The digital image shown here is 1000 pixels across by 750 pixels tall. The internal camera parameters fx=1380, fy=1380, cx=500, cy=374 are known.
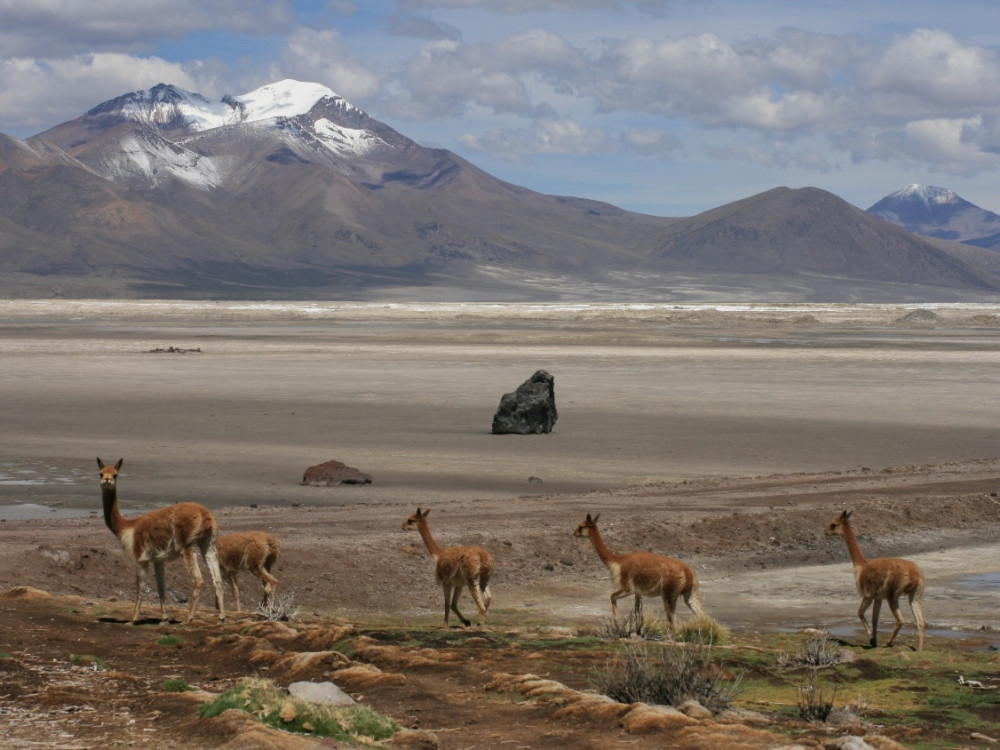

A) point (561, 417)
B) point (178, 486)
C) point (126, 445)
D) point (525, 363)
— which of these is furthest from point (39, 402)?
point (525, 363)

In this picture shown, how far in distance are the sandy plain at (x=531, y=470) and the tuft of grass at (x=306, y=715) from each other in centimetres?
276

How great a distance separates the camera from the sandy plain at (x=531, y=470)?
538 inches

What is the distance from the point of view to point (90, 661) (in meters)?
9.18

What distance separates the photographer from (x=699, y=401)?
111 ft

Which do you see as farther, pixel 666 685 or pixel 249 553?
pixel 249 553

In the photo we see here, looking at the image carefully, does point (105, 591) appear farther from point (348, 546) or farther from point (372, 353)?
point (372, 353)

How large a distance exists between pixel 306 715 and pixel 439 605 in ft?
19.1

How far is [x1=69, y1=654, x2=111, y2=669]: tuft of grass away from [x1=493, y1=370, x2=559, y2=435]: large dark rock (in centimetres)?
1743

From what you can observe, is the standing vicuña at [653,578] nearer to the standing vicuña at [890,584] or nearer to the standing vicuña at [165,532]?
the standing vicuña at [890,584]

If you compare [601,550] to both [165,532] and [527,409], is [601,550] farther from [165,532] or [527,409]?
[527,409]

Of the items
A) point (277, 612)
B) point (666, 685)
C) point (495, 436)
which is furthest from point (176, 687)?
point (495, 436)

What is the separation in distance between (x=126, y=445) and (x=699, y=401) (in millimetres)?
14861

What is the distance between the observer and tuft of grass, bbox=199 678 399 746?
24.6 feet

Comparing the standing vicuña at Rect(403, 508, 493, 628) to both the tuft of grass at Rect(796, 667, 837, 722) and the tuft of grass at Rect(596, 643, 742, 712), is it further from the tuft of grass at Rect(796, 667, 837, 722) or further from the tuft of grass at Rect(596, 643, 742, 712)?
the tuft of grass at Rect(796, 667, 837, 722)
